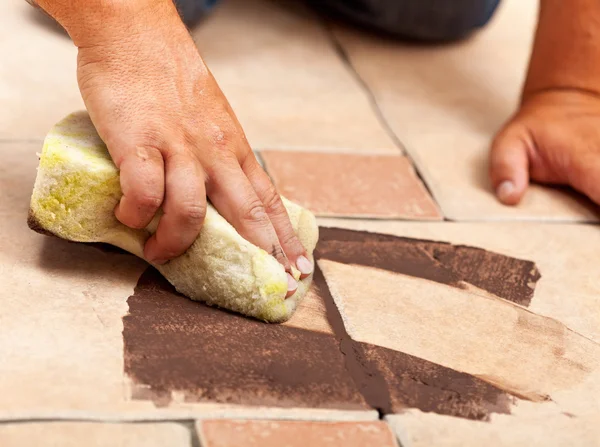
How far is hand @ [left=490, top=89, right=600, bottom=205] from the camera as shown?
1532 mm

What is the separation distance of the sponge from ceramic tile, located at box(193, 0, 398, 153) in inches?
22.1

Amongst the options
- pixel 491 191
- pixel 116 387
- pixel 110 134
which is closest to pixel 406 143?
pixel 491 191

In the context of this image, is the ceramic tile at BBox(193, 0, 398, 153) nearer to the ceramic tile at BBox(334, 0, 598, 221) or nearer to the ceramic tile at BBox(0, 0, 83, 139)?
the ceramic tile at BBox(334, 0, 598, 221)

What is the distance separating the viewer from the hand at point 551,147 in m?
1.53

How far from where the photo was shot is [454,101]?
194cm

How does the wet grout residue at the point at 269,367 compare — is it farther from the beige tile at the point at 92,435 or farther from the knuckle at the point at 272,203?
the knuckle at the point at 272,203

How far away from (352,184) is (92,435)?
0.79 metres

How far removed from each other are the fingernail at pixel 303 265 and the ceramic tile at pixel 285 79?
509 millimetres

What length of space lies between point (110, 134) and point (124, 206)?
0.10 meters

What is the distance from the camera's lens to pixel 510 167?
155 centimetres

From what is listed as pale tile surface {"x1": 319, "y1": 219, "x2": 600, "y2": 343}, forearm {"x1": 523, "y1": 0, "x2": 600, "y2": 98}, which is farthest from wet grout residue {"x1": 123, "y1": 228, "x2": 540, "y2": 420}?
forearm {"x1": 523, "y1": 0, "x2": 600, "y2": 98}

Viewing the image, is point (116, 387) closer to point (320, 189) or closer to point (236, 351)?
point (236, 351)

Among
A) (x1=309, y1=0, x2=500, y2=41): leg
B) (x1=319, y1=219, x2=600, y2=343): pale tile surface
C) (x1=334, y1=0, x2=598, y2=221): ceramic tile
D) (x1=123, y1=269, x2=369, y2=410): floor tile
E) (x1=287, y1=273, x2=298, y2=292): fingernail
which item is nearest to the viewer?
(x1=123, y1=269, x2=369, y2=410): floor tile

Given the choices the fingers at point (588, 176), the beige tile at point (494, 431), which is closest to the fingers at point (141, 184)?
the beige tile at point (494, 431)
